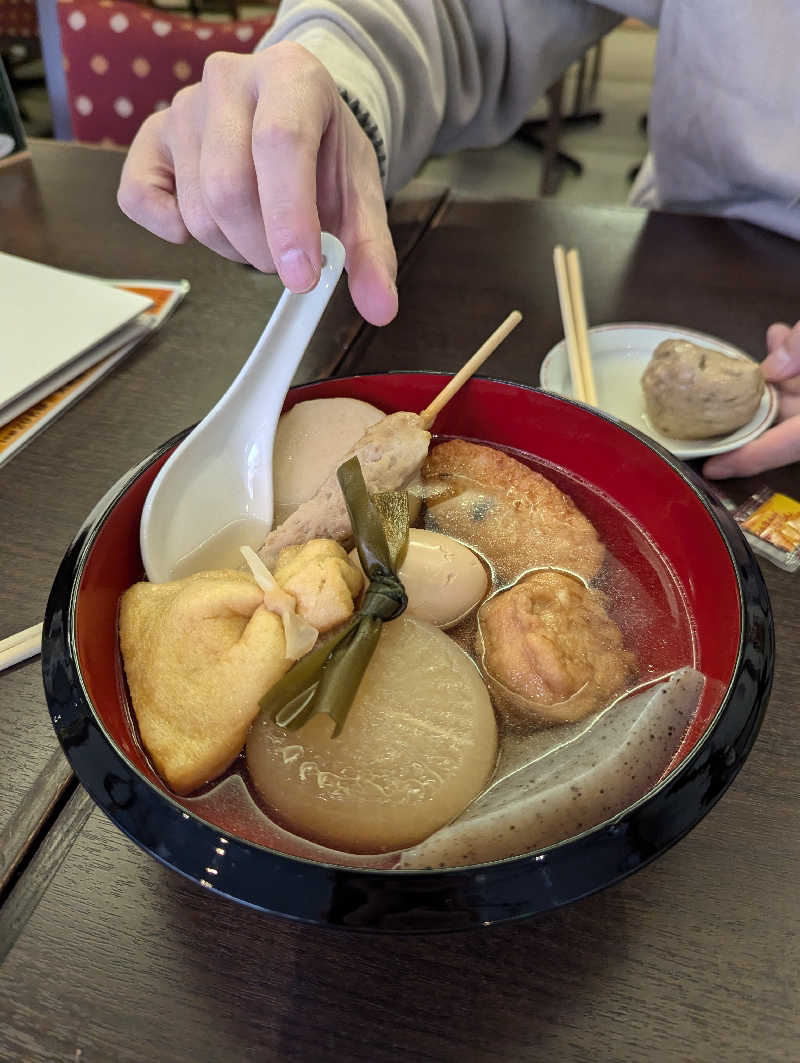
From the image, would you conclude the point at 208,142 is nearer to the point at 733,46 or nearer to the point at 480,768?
the point at 480,768

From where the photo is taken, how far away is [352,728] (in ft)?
2.02

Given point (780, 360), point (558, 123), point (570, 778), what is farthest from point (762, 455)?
point (558, 123)

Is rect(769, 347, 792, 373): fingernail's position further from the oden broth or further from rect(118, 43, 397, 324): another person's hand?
rect(118, 43, 397, 324): another person's hand

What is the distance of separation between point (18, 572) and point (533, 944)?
2.30 ft

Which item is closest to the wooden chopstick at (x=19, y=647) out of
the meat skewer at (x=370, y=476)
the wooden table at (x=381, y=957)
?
the wooden table at (x=381, y=957)

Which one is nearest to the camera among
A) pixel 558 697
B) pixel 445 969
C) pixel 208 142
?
pixel 445 969

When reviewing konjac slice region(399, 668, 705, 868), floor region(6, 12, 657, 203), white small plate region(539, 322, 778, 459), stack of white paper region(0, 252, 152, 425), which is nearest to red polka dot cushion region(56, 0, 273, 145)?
stack of white paper region(0, 252, 152, 425)

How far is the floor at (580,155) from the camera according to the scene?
12.8 feet

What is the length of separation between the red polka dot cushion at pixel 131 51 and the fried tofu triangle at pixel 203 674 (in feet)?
6.10

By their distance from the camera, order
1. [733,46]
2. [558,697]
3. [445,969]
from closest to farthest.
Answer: [445,969]
[558,697]
[733,46]

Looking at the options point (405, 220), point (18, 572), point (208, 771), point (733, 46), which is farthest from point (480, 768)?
point (733, 46)

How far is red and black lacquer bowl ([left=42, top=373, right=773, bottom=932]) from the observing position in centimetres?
45

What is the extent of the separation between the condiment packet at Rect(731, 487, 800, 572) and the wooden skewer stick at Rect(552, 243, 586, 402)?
0.27 meters

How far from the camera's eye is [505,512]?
0.86 meters
